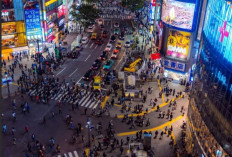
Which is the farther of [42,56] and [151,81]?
[42,56]

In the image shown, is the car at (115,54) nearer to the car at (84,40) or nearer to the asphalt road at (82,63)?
the asphalt road at (82,63)

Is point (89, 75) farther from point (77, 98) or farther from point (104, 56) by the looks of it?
point (104, 56)

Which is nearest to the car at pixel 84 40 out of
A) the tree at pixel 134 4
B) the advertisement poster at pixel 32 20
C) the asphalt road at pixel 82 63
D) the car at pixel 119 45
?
the asphalt road at pixel 82 63

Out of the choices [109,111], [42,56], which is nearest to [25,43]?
[42,56]

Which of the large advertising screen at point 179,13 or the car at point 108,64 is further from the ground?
the large advertising screen at point 179,13

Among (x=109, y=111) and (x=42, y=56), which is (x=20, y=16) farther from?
(x=109, y=111)

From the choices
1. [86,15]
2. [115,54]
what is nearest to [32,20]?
[86,15]

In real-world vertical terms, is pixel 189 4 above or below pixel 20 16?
above

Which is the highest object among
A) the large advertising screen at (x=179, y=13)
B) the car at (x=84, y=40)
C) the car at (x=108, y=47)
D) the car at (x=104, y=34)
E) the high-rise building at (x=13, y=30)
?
the large advertising screen at (x=179, y=13)
